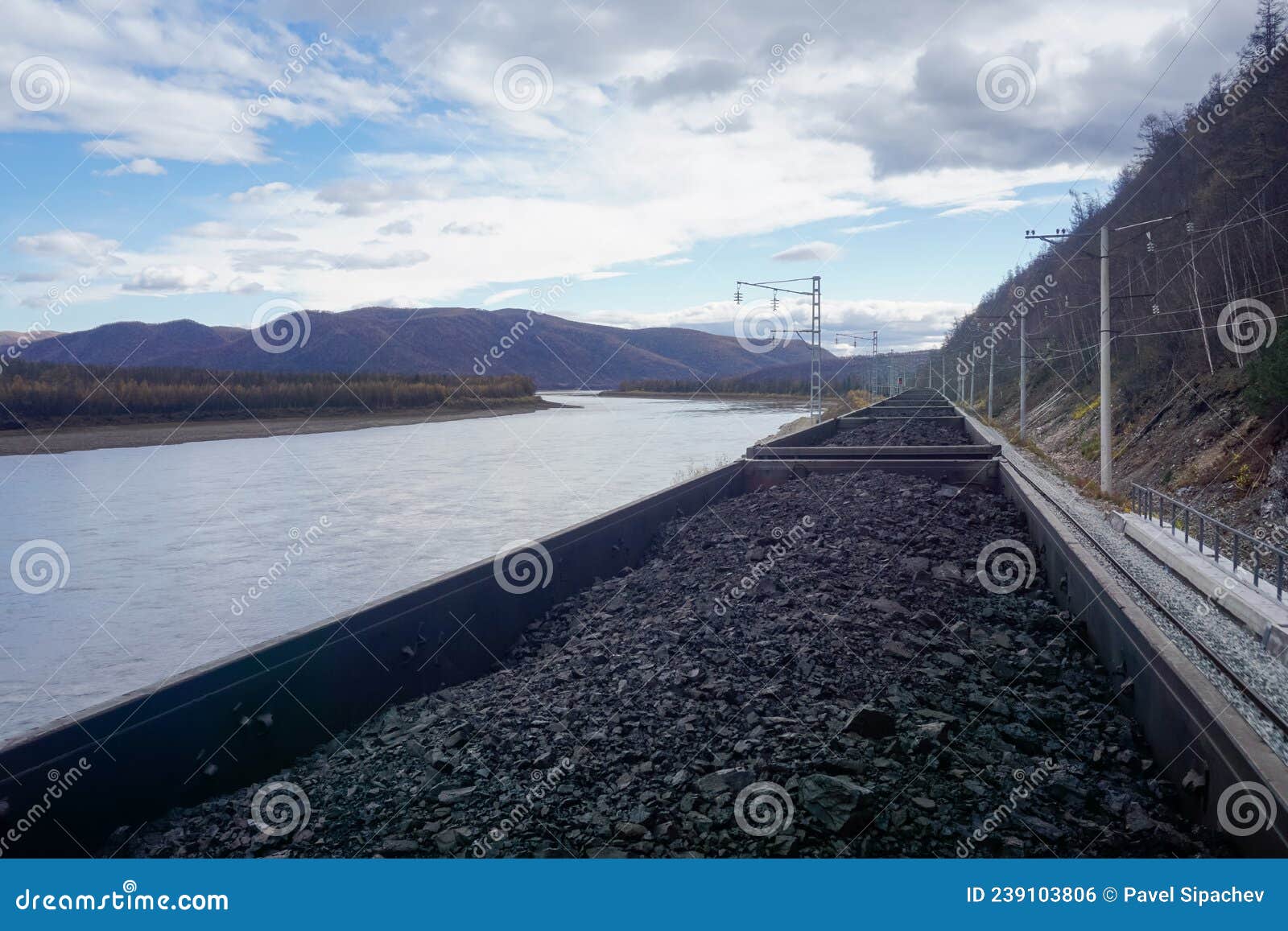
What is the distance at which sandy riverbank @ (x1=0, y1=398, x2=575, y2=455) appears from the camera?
44075 millimetres

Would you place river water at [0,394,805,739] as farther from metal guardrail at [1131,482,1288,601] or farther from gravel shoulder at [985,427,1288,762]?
metal guardrail at [1131,482,1288,601]

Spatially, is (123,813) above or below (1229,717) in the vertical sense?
below

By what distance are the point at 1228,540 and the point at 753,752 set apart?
11801 millimetres

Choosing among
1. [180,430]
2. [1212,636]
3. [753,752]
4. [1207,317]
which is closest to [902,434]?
[1207,317]

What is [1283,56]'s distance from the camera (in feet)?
89.4

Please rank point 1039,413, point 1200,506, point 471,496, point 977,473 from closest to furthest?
point 977,473 < point 1200,506 < point 471,496 < point 1039,413

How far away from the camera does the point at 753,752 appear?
3980mm

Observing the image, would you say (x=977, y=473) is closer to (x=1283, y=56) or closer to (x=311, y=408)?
(x=1283, y=56)

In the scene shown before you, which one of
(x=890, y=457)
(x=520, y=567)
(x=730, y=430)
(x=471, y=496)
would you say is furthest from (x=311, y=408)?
(x=520, y=567)

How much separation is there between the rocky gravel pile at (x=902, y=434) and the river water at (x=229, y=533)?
468cm

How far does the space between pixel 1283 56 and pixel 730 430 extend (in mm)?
30509

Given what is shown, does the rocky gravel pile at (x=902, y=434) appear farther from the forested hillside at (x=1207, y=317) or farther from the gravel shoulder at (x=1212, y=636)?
the gravel shoulder at (x=1212, y=636)

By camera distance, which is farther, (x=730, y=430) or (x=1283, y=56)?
(x=730, y=430)

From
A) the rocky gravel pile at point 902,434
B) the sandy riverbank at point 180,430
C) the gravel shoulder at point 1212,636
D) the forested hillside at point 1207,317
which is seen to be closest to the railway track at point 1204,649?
the gravel shoulder at point 1212,636
